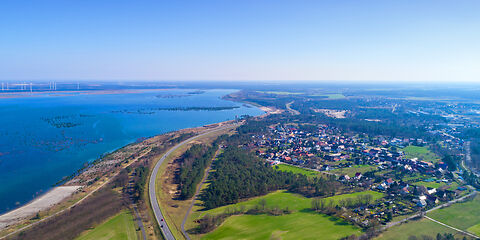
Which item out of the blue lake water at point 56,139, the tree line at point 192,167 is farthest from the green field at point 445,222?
the blue lake water at point 56,139

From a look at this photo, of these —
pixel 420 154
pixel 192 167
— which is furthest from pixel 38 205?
pixel 420 154

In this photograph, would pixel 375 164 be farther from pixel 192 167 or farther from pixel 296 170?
pixel 192 167

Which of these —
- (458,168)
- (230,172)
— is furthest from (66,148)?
(458,168)

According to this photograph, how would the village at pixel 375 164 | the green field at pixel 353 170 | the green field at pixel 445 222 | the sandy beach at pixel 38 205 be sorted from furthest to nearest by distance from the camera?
the green field at pixel 353 170
the village at pixel 375 164
the sandy beach at pixel 38 205
the green field at pixel 445 222

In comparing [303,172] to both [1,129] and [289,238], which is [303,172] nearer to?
[289,238]

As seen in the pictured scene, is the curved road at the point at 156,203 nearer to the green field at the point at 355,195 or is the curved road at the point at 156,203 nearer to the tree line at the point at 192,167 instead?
the tree line at the point at 192,167

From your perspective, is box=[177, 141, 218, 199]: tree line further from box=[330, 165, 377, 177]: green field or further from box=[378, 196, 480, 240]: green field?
box=[378, 196, 480, 240]: green field
